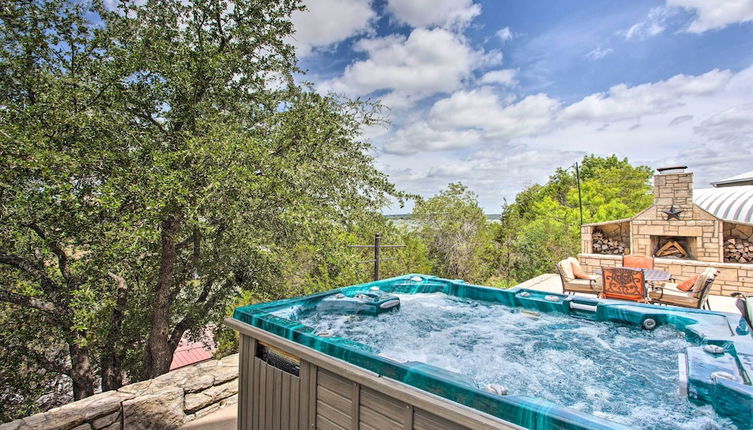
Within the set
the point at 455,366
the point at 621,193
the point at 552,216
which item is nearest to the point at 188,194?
the point at 455,366

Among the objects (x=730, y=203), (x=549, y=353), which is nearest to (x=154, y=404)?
(x=549, y=353)

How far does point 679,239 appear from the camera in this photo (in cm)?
748

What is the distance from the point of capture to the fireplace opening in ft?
23.9

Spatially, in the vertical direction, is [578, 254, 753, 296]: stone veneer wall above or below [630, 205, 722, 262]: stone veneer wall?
below

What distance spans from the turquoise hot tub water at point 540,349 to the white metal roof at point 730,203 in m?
12.4

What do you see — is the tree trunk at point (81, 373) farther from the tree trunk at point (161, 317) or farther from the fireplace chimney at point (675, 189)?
the fireplace chimney at point (675, 189)

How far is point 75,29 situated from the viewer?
3764mm

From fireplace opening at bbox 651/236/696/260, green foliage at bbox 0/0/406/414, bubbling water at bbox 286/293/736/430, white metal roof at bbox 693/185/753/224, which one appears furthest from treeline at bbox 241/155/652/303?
bubbling water at bbox 286/293/736/430

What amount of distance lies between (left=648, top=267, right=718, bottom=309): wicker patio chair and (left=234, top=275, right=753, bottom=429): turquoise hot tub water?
2121mm

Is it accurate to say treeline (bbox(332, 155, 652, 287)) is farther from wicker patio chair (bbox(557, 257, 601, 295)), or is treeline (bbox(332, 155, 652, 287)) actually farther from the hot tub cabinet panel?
the hot tub cabinet panel

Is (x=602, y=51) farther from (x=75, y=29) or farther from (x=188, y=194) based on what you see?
(x=75, y=29)

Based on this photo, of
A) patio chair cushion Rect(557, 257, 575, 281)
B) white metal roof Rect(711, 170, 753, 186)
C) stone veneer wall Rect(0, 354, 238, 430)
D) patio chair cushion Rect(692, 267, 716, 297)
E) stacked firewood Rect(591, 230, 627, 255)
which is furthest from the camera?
white metal roof Rect(711, 170, 753, 186)

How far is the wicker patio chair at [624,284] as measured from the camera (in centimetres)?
445

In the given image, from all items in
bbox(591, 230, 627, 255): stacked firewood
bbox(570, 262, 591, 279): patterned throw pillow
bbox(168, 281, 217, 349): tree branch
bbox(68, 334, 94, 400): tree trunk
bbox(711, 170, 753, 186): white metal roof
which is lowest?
bbox(68, 334, 94, 400): tree trunk
